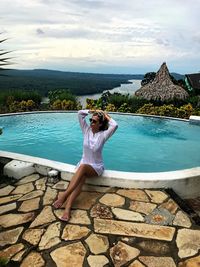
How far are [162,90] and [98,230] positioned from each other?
39.9 ft

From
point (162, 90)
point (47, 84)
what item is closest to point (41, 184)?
point (162, 90)

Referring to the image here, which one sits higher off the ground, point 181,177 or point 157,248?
point 181,177

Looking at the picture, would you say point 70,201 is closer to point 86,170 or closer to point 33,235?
point 86,170

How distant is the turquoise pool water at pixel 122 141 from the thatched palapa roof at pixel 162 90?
3.23 meters

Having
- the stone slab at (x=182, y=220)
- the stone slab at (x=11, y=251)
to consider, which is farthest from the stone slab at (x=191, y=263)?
the stone slab at (x=11, y=251)

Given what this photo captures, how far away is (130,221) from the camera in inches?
159

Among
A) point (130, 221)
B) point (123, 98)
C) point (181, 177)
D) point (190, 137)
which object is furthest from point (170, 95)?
point (130, 221)

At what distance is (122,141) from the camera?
953 centimetres

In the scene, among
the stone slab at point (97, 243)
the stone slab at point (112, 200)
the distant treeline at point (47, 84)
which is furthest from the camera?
the distant treeline at point (47, 84)

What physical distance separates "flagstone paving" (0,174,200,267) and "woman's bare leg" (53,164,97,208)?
0.41ft

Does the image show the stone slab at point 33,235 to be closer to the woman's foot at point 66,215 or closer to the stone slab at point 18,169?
the woman's foot at point 66,215

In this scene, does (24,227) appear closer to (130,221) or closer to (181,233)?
(130,221)

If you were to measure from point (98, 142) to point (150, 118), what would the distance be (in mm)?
7539

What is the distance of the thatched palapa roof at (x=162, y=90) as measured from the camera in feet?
49.0
